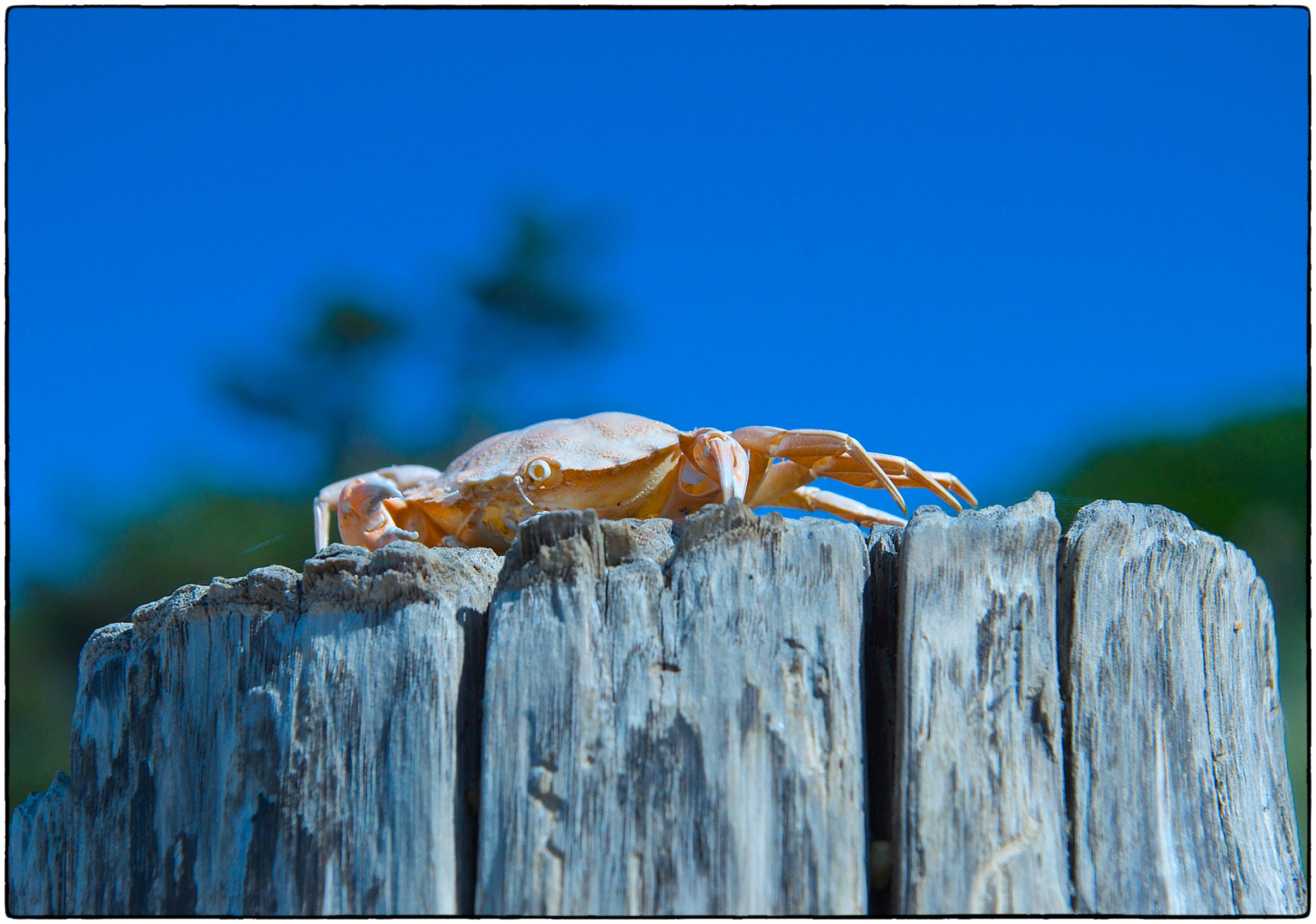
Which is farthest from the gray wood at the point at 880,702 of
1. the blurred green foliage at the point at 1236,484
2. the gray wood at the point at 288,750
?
the blurred green foliage at the point at 1236,484

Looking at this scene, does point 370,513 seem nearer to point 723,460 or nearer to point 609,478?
point 609,478

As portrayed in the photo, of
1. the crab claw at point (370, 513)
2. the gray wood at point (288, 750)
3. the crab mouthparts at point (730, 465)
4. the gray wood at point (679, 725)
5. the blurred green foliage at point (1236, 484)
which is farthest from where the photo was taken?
the blurred green foliage at point (1236, 484)

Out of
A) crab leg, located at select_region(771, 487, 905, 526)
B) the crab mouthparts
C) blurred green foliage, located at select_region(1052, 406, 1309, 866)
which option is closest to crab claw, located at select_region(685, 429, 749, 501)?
the crab mouthparts

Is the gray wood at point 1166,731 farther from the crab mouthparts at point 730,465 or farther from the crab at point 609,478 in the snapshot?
the crab mouthparts at point 730,465

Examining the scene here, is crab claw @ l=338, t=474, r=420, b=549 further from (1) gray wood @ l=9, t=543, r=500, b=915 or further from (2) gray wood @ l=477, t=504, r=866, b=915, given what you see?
(2) gray wood @ l=477, t=504, r=866, b=915

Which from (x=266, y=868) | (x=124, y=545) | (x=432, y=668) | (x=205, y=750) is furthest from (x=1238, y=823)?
(x=124, y=545)
